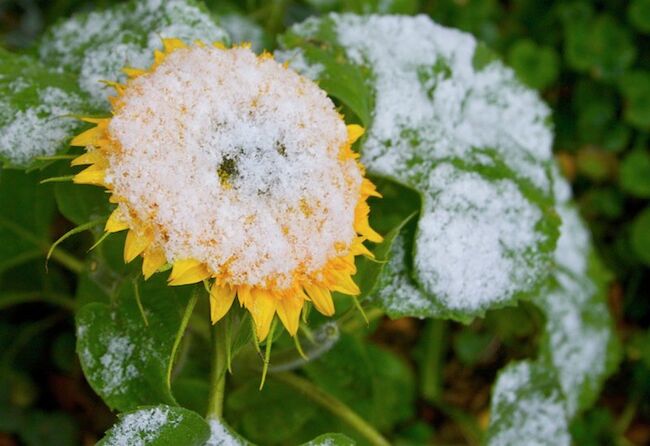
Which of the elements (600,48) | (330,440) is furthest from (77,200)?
(600,48)

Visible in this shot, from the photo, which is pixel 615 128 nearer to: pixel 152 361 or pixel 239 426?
pixel 239 426

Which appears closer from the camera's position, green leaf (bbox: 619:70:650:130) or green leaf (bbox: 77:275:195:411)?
green leaf (bbox: 77:275:195:411)

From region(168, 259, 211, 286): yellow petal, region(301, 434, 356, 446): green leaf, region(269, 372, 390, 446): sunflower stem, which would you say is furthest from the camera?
region(269, 372, 390, 446): sunflower stem

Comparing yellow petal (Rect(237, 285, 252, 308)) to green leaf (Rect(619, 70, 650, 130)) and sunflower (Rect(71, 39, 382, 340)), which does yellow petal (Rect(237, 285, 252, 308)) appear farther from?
green leaf (Rect(619, 70, 650, 130))

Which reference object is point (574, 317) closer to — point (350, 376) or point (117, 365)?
point (350, 376)

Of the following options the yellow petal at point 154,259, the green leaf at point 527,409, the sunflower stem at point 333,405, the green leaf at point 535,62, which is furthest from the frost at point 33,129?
the green leaf at point 535,62

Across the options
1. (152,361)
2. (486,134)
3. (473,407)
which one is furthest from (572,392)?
(152,361)

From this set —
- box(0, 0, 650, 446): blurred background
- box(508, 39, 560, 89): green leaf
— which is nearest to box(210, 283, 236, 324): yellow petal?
box(0, 0, 650, 446): blurred background
